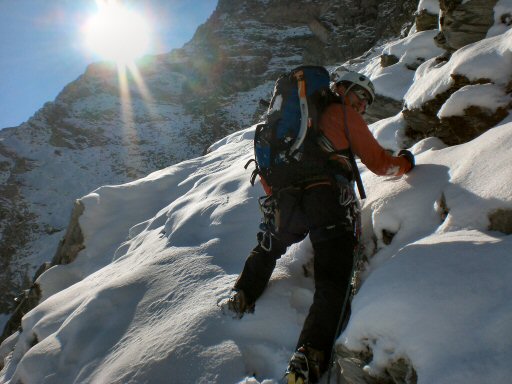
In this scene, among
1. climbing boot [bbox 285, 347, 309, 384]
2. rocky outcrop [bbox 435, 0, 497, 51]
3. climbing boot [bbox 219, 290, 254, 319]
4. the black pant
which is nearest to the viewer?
climbing boot [bbox 285, 347, 309, 384]

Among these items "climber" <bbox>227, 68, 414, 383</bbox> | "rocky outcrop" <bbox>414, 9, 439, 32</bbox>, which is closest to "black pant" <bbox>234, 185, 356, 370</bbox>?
"climber" <bbox>227, 68, 414, 383</bbox>

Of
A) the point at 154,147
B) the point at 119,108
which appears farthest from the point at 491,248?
the point at 119,108

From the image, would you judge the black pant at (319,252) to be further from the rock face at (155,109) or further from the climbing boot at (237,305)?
the rock face at (155,109)

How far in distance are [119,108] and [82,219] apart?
47.0m

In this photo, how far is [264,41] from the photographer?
5775 cm

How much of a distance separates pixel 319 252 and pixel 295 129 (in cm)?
106

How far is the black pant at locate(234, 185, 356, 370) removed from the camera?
2.35m

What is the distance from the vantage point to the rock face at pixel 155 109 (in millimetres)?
34531

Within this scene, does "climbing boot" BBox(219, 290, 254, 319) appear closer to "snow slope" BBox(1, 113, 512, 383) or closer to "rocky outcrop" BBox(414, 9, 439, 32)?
"snow slope" BBox(1, 113, 512, 383)

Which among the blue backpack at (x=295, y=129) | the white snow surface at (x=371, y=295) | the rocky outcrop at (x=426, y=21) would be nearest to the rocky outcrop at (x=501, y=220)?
the white snow surface at (x=371, y=295)

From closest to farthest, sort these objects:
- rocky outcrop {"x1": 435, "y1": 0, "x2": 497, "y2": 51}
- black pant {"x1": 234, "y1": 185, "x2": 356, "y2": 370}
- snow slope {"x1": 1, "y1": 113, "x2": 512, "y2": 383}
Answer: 1. snow slope {"x1": 1, "y1": 113, "x2": 512, "y2": 383}
2. black pant {"x1": 234, "y1": 185, "x2": 356, "y2": 370}
3. rocky outcrop {"x1": 435, "y1": 0, "x2": 497, "y2": 51}

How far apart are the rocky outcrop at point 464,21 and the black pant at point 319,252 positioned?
14.1 ft

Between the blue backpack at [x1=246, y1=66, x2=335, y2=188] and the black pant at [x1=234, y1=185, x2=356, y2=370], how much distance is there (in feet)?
0.57

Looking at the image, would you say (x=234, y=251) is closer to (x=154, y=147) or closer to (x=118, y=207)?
(x=118, y=207)
